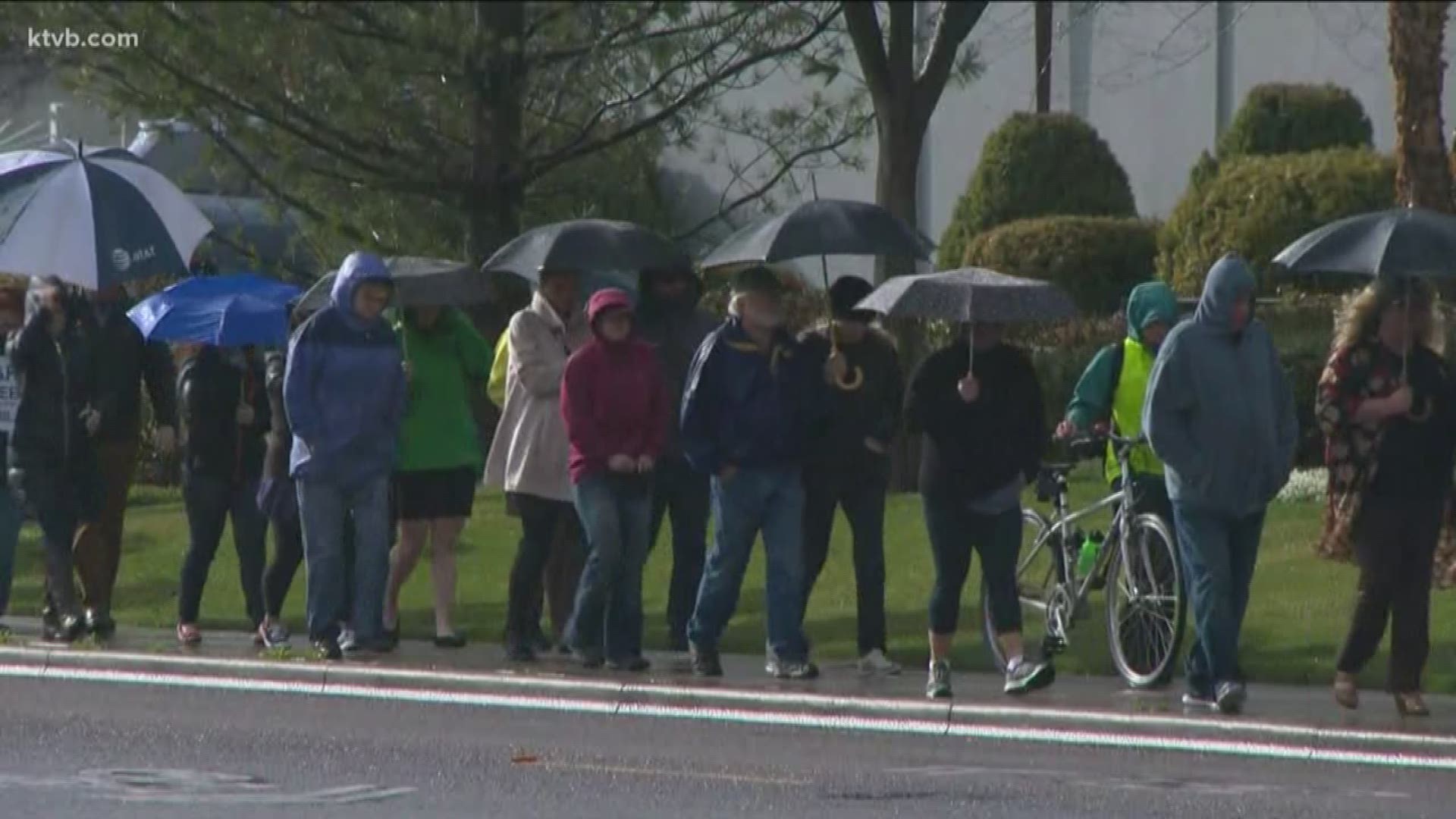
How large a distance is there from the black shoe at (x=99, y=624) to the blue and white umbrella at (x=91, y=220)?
158cm

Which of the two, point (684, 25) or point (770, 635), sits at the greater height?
point (684, 25)

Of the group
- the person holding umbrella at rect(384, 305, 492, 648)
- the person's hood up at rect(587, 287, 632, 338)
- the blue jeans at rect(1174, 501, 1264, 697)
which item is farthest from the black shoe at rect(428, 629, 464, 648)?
the blue jeans at rect(1174, 501, 1264, 697)

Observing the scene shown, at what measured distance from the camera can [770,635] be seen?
12.7 meters

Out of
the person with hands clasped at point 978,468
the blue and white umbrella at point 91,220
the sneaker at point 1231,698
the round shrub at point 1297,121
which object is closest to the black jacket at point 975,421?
the person with hands clasped at point 978,468

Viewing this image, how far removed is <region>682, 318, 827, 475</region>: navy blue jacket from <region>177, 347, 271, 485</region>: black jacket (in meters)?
2.87

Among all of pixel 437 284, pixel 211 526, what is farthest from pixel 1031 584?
pixel 211 526

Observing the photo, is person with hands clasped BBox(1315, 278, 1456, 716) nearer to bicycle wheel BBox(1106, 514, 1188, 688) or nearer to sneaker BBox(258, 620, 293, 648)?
bicycle wheel BBox(1106, 514, 1188, 688)

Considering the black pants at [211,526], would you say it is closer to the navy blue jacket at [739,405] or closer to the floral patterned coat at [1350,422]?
the navy blue jacket at [739,405]

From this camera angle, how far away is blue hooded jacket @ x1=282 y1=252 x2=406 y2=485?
42.9ft

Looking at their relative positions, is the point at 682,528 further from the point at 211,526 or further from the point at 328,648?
the point at 211,526

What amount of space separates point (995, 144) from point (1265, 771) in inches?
858

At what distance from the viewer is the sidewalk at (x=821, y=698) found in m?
10.8

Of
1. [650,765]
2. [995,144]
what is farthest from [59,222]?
[995,144]

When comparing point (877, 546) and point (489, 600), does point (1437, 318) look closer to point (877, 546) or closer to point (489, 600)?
point (877, 546)
